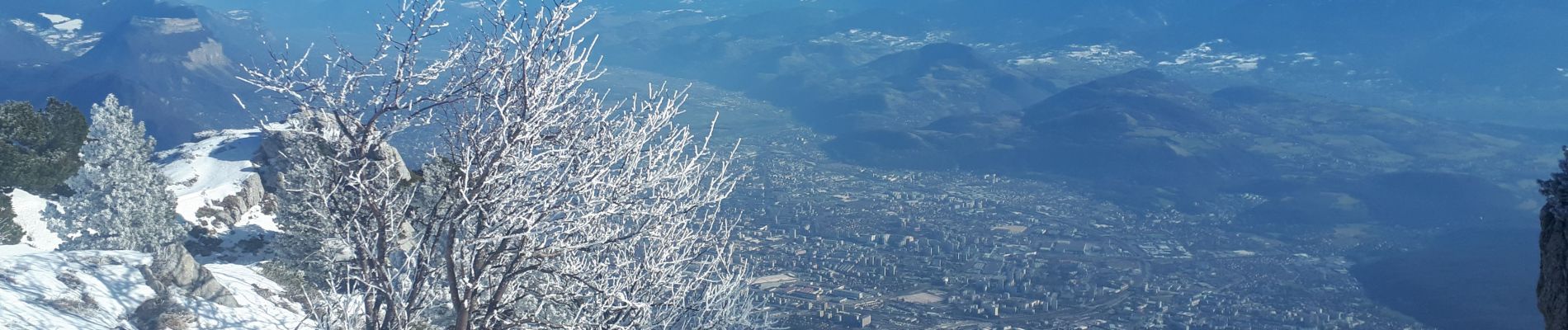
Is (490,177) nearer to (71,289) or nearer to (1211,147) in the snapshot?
(71,289)

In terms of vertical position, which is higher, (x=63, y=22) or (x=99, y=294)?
(x=63, y=22)

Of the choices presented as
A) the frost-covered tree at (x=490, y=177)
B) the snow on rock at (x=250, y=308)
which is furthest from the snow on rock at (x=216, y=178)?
the frost-covered tree at (x=490, y=177)

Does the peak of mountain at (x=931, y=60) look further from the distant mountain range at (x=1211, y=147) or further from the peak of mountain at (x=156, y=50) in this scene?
the peak of mountain at (x=156, y=50)

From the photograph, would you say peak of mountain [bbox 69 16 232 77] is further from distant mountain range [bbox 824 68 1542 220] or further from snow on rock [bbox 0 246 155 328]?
snow on rock [bbox 0 246 155 328]

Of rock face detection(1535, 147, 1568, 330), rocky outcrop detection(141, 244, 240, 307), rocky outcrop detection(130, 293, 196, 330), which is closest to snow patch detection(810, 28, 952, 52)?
rocky outcrop detection(141, 244, 240, 307)

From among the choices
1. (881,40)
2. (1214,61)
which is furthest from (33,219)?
(881,40)

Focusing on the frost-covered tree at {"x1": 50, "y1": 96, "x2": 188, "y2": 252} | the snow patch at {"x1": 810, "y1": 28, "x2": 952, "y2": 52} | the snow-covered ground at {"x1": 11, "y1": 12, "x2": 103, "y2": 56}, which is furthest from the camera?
the snow patch at {"x1": 810, "y1": 28, "x2": 952, "y2": 52}
